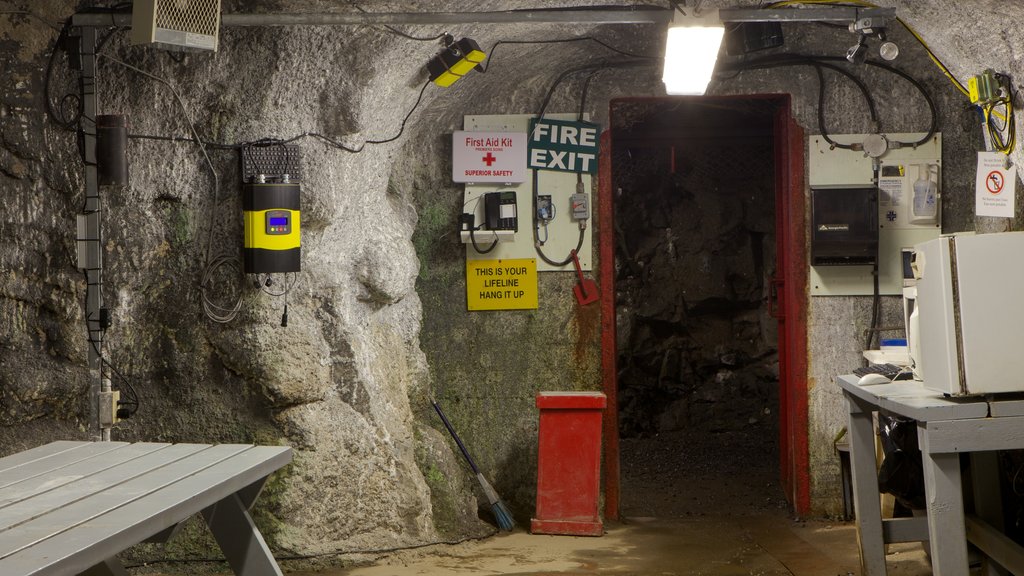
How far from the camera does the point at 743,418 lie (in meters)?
8.16

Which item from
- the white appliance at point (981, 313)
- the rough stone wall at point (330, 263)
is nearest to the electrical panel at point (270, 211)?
the rough stone wall at point (330, 263)

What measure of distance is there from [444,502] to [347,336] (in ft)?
3.62

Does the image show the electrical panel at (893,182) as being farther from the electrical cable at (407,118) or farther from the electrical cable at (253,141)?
the electrical cable at (253,141)

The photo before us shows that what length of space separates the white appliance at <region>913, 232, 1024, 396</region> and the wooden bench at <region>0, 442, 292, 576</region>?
6.77 feet

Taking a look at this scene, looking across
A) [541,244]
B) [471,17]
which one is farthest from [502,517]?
[471,17]

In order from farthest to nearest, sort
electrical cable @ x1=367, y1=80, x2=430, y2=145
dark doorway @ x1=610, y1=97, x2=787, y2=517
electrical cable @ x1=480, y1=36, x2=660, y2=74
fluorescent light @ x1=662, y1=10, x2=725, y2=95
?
dark doorway @ x1=610, y1=97, x2=787, y2=517, electrical cable @ x1=480, y1=36, x2=660, y2=74, electrical cable @ x1=367, y1=80, x2=430, y2=145, fluorescent light @ x1=662, y1=10, x2=725, y2=95

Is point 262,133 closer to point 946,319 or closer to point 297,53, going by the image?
point 297,53

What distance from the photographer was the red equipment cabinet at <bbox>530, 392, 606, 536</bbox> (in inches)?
199

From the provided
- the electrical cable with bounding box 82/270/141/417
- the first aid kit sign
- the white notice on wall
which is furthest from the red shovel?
the electrical cable with bounding box 82/270/141/417

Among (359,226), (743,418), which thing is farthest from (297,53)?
(743,418)

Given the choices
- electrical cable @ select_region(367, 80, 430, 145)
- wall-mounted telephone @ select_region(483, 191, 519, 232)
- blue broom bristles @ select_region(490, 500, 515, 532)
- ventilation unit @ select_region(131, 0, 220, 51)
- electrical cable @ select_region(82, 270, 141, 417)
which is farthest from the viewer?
wall-mounted telephone @ select_region(483, 191, 519, 232)

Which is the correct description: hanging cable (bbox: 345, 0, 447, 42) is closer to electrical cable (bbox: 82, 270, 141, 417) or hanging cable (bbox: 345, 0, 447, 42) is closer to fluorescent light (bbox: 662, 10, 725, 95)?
fluorescent light (bbox: 662, 10, 725, 95)

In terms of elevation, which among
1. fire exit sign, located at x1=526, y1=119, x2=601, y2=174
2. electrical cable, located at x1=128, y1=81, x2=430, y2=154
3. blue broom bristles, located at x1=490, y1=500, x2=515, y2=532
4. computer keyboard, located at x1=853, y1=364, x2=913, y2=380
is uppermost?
fire exit sign, located at x1=526, y1=119, x2=601, y2=174

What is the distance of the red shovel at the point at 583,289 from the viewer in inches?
212
